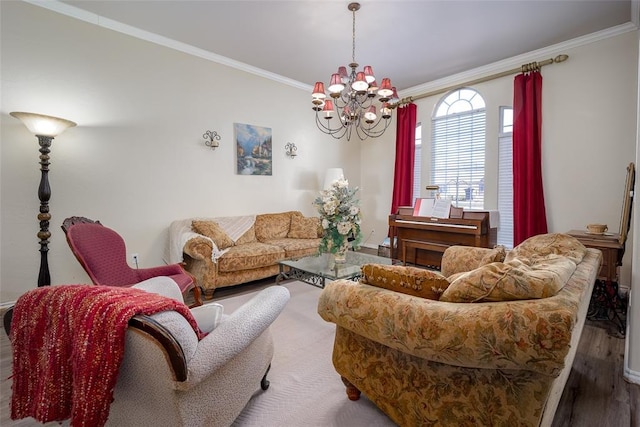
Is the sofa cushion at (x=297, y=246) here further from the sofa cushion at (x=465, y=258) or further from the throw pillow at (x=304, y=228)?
the sofa cushion at (x=465, y=258)

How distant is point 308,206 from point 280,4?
3065 millimetres

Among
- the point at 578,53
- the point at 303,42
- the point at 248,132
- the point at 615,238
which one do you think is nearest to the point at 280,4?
the point at 303,42

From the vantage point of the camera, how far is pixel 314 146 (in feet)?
17.2

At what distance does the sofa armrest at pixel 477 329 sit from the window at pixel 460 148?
354cm

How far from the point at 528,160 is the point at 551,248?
2.37m

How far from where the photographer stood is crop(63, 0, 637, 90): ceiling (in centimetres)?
287

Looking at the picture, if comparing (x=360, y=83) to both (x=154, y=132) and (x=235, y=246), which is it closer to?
(x=235, y=246)

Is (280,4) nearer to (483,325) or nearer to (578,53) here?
(483,325)

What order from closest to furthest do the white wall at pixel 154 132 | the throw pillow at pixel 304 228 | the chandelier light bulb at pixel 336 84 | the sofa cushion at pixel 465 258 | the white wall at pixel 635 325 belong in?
the white wall at pixel 635 325 < the sofa cushion at pixel 465 258 < the chandelier light bulb at pixel 336 84 < the white wall at pixel 154 132 < the throw pillow at pixel 304 228

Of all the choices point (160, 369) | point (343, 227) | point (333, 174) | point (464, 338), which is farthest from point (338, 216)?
point (333, 174)

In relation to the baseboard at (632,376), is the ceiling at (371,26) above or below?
above

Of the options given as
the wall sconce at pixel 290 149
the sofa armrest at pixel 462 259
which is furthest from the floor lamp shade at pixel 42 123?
the sofa armrest at pixel 462 259

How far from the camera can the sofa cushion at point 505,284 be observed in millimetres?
1058

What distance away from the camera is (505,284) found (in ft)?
3.56
